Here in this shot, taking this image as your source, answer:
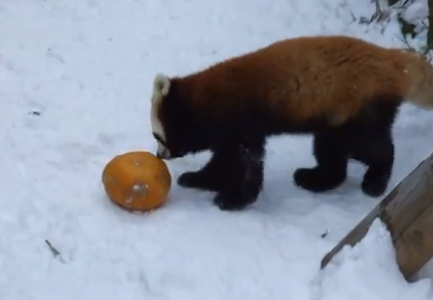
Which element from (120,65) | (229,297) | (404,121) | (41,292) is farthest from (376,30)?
(41,292)

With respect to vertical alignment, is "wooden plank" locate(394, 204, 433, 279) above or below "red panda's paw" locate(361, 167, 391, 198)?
above

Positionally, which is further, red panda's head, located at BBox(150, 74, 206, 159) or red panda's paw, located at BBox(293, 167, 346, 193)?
red panda's paw, located at BBox(293, 167, 346, 193)

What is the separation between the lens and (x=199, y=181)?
181 inches

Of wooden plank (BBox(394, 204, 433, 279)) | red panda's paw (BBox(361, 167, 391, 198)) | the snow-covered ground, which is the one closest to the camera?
wooden plank (BBox(394, 204, 433, 279))

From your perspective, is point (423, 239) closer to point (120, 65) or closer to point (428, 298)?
point (428, 298)

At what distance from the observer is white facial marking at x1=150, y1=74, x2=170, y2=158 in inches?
170

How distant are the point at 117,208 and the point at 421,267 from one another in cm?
158

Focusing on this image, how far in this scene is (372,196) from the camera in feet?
15.1

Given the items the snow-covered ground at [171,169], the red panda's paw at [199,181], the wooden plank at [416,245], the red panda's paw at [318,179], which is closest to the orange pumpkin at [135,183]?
the snow-covered ground at [171,169]

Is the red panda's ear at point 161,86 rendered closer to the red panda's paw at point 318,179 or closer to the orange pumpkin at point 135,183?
the orange pumpkin at point 135,183

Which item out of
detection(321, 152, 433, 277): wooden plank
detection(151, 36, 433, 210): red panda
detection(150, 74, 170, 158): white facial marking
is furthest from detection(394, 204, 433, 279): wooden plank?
detection(150, 74, 170, 158): white facial marking

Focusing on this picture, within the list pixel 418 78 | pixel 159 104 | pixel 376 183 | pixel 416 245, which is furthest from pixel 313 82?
pixel 416 245

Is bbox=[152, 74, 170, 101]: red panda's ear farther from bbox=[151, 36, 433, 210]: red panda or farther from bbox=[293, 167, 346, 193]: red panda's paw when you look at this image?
bbox=[293, 167, 346, 193]: red panda's paw

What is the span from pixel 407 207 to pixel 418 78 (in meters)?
1.12
